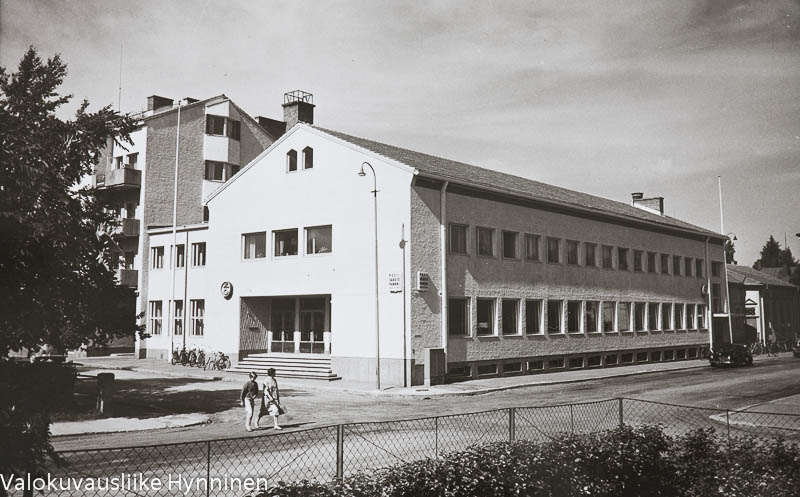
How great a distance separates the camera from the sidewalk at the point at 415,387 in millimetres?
24734

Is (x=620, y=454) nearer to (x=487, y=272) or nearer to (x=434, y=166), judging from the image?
(x=487, y=272)

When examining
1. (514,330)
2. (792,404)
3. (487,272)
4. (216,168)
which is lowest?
(792,404)

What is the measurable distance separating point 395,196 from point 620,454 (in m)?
20.7

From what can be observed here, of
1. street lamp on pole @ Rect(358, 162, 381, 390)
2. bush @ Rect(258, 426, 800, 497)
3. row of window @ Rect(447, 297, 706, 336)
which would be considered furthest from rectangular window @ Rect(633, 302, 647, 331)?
bush @ Rect(258, 426, 800, 497)

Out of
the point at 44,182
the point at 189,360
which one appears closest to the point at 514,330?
the point at 189,360

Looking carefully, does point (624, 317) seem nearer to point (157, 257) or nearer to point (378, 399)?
point (378, 399)

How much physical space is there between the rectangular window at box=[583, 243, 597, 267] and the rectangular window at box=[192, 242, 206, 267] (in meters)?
21.9

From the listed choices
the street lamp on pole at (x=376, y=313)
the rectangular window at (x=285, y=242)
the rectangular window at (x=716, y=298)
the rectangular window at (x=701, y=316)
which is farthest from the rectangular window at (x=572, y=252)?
the rectangular window at (x=716, y=298)

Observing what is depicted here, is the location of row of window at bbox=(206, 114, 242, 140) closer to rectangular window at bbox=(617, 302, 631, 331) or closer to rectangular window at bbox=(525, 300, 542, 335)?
rectangular window at bbox=(525, 300, 542, 335)

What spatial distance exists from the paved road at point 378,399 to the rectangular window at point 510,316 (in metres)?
4.58

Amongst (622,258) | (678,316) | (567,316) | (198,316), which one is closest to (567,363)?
(567,316)

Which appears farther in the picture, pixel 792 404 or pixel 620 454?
pixel 792 404

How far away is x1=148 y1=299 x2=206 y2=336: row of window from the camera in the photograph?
38.6m

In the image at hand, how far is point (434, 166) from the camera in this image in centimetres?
3194
